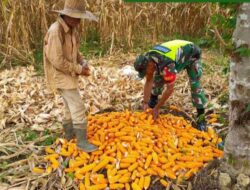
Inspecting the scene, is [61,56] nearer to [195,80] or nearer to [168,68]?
[168,68]

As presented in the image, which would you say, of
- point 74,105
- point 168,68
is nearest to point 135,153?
point 74,105

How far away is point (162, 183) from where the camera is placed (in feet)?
12.0

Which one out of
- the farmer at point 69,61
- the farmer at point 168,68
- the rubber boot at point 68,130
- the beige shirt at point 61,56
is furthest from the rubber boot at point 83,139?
the farmer at point 168,68

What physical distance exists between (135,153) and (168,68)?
0.91 meters

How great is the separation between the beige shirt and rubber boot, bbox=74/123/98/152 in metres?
0.40

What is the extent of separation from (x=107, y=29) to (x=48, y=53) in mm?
3776

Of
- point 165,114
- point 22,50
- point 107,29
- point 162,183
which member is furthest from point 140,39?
point 162,183

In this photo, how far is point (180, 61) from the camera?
173 inches

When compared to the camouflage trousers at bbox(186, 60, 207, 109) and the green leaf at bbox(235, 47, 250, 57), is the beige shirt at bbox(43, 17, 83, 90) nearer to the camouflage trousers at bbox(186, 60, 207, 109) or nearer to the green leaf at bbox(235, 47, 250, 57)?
the camouflage trousers at bbox(186, 60, 207, 109)

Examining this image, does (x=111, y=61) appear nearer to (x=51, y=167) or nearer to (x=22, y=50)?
(x=22, y=50)

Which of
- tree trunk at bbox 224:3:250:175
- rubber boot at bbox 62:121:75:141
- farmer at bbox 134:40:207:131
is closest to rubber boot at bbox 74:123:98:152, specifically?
rubber boot at bbox 62:121:75:141

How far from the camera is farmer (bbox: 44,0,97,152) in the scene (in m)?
3.63

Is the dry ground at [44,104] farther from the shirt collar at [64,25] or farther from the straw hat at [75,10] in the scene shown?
the straw hat at [75,10]

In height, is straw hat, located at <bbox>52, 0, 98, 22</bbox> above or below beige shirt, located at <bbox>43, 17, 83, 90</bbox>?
above
